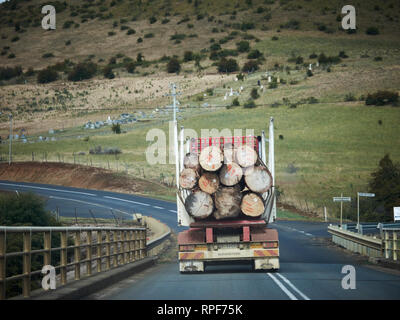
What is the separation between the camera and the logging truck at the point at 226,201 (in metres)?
17.8

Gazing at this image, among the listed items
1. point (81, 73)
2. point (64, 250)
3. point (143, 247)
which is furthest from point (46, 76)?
point (64, 250)

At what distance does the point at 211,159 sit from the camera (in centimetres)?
1773

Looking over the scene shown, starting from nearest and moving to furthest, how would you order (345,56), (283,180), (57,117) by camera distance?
(283,180) → (57,117) → (345,56)

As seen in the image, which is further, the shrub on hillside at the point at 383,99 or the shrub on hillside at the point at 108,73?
the shrub on hillside at the point at 108,73

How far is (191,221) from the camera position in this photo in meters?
18.6

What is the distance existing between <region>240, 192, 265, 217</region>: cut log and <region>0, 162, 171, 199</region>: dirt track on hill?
156ft

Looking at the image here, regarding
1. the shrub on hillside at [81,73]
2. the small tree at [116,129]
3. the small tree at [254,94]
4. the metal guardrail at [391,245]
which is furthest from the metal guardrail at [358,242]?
the shrub on hillside at [81,73]

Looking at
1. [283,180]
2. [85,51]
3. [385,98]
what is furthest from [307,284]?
[85,51]

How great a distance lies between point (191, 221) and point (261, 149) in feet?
9.21

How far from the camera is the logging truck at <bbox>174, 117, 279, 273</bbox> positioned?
1784 cm

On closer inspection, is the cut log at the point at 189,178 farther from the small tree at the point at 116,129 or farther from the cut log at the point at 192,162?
the small tree at the point at 116,129

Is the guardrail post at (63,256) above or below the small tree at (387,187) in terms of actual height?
below

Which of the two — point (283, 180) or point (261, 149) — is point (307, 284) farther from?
point (283, 180)

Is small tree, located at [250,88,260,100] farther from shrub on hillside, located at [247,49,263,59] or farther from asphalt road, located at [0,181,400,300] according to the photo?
asphalt road, located at [0,181,400,300]
